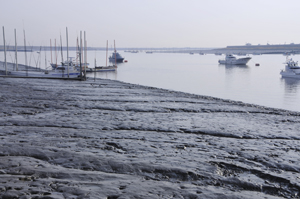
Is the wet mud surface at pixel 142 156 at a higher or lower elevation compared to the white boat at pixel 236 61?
lower

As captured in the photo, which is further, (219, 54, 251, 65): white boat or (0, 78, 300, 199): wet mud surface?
(219, 54, 251, 65): white boat

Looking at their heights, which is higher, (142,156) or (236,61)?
(236,61)

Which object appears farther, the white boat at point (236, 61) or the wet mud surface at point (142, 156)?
the white boat at point (236, 61)

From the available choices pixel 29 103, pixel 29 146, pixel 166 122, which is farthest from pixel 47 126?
pixel 29 103

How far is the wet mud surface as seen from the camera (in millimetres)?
3973

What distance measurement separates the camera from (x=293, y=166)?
5.20 meters

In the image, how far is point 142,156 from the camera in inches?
209

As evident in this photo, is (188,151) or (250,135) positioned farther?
(250,135)

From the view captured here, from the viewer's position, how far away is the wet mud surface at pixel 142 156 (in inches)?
156

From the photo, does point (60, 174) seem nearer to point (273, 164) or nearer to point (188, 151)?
point (188, 151)

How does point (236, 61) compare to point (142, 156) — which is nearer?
point (142, 156)

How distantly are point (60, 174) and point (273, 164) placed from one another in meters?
3.22

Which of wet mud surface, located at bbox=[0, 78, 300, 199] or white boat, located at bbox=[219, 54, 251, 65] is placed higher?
white boat, located at bbox=[219, 54, 251, 65]

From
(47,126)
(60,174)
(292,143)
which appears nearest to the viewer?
(60,174)
